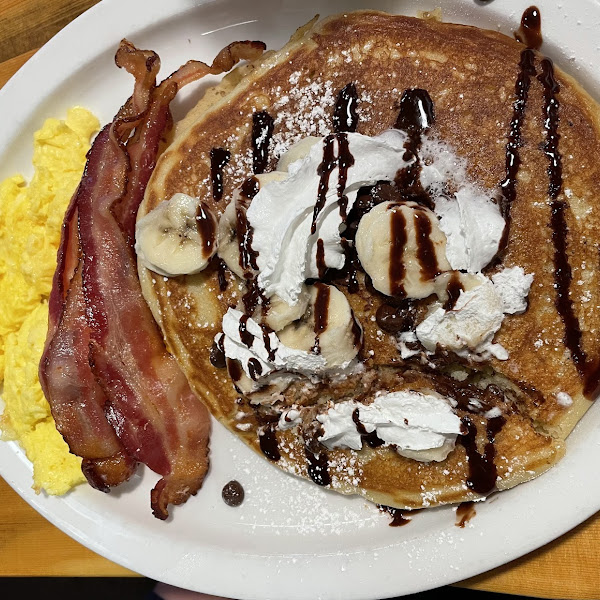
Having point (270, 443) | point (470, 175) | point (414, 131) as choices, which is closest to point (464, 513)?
point (270, 443)

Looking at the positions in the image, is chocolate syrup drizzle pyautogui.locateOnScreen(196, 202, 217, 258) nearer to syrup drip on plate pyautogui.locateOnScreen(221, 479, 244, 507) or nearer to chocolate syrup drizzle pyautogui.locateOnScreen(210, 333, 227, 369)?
chocolate syrup drizzle pyautogui.locateOnScreen(210, 333, 227, 369)

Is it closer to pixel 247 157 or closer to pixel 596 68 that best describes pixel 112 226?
pixel 247 157

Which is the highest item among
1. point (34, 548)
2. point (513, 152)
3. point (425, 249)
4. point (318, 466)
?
point (513, 152)

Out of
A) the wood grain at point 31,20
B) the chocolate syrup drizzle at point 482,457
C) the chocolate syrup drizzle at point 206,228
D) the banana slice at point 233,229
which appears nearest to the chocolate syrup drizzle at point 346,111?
the banana slice at point 233,229

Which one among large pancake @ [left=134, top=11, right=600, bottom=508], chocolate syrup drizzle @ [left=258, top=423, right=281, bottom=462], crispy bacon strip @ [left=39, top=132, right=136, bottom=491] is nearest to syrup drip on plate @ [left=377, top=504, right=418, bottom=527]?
large pancake @ [left=134, top=11, right=600, bottom=508]

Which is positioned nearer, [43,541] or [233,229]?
[233,229]

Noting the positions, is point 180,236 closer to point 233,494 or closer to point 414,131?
point 414,131

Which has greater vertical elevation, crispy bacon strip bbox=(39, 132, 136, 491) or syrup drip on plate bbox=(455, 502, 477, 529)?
crispy bacon strip bbox=(39, 132, 136, 491)
